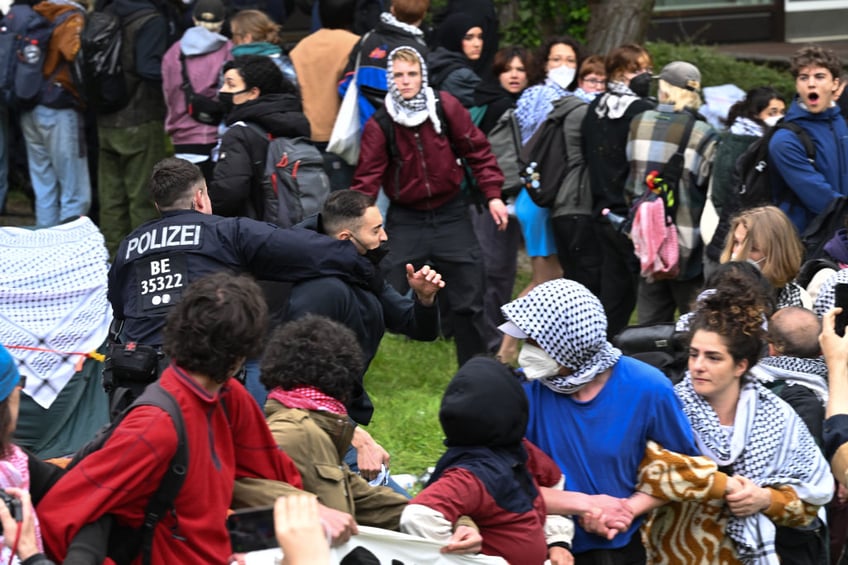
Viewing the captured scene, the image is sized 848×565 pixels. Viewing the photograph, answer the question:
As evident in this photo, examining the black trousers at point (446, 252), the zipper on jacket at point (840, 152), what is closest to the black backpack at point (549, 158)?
the black trousers at point (446, 252)

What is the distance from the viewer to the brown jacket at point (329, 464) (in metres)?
4.15

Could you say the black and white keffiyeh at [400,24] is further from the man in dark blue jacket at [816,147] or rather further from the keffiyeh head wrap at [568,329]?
the keffiyeh head wrap at [568,329]

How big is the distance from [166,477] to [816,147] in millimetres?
5232

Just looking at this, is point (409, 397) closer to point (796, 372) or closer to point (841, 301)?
point (841, 301)

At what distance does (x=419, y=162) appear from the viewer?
8.05 m

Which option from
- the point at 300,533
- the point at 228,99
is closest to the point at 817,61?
the point at 228,99

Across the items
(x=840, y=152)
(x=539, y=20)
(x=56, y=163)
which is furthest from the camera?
(x=539, y=20)

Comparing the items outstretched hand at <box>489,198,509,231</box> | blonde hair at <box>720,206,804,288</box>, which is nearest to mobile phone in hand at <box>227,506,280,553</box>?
blonde hair at <box>720,206,804,288</box>

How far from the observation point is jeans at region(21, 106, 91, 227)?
1026 centimetres

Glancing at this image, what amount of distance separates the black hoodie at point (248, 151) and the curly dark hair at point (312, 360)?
315 cm

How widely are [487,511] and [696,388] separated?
40.5 inches

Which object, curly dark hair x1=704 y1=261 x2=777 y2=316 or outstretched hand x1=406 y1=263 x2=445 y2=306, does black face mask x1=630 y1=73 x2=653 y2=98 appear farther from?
outstretched hand x1=406 y1=263 x2=445 y2=306

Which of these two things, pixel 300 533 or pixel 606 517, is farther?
pixel 606 517

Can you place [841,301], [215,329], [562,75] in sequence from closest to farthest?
[215,329] < [841,301] < [562,75]
